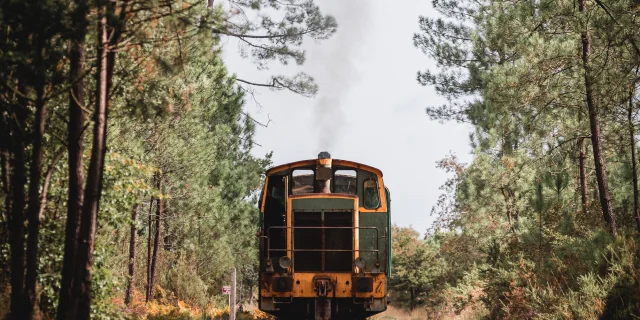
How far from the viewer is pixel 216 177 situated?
30250 millimetres

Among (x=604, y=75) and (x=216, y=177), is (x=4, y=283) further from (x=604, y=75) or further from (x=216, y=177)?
(x=216, y=177)

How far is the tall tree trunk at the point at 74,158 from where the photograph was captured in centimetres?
948

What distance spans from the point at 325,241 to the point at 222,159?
18317mm

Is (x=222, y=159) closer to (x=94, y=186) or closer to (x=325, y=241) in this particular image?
(x=325, y=241)

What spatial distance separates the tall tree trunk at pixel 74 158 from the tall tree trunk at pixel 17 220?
1007mm

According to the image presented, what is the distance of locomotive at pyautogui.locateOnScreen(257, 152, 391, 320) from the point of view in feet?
43.0

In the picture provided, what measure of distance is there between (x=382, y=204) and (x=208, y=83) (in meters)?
12.4

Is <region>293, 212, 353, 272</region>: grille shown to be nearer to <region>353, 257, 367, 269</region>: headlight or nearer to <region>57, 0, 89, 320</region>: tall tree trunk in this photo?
<region>353, 257, 367, 269</region>: headlight

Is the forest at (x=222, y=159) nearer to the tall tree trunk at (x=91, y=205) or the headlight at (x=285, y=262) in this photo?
the tall tree trunk at (x=91, y=205)

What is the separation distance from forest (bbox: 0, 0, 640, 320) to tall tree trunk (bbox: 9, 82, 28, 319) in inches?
1.3

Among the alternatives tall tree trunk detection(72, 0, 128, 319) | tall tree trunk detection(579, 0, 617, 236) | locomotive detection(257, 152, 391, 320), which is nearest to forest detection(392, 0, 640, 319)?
tall tree trunk detection(579, 0, 617, 236)

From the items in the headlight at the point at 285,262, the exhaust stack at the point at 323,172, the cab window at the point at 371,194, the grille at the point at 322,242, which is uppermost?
the exhaust stack at the point at 323,172

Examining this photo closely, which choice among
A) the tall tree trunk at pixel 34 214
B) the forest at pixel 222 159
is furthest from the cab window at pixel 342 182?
the tall tree trunk at pixel 34 214

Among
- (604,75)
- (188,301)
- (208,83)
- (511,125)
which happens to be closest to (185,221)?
(188,301)
